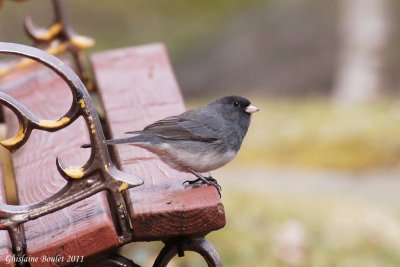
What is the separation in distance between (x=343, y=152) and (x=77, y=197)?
5057mm

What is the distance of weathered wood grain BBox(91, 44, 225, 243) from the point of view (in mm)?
2812

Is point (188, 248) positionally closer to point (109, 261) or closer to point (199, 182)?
point (109, 261)

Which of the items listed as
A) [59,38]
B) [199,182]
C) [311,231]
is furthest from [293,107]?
[199,182]

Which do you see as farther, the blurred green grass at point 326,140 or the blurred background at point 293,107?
the blurred green grass at point 326,140

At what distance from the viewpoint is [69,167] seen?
271 cm

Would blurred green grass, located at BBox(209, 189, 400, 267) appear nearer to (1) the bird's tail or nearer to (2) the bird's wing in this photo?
(2) the bird's wing

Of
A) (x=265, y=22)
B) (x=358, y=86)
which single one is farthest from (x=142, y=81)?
(x=265, y=22)

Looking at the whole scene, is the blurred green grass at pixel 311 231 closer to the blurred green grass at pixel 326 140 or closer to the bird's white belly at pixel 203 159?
the blurred green grass at pixel 326 140

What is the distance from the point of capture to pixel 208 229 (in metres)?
2.85

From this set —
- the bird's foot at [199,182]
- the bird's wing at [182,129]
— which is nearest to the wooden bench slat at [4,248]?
the bird's foot at [199,182]

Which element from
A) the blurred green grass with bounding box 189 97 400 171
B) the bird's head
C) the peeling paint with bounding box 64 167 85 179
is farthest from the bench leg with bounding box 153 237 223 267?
the blurred green grass with bounding box 189 97 400 171

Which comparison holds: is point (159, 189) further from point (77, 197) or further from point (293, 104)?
point (293, 104)

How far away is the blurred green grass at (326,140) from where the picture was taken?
294 inches

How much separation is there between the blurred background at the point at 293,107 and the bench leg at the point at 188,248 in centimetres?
188
